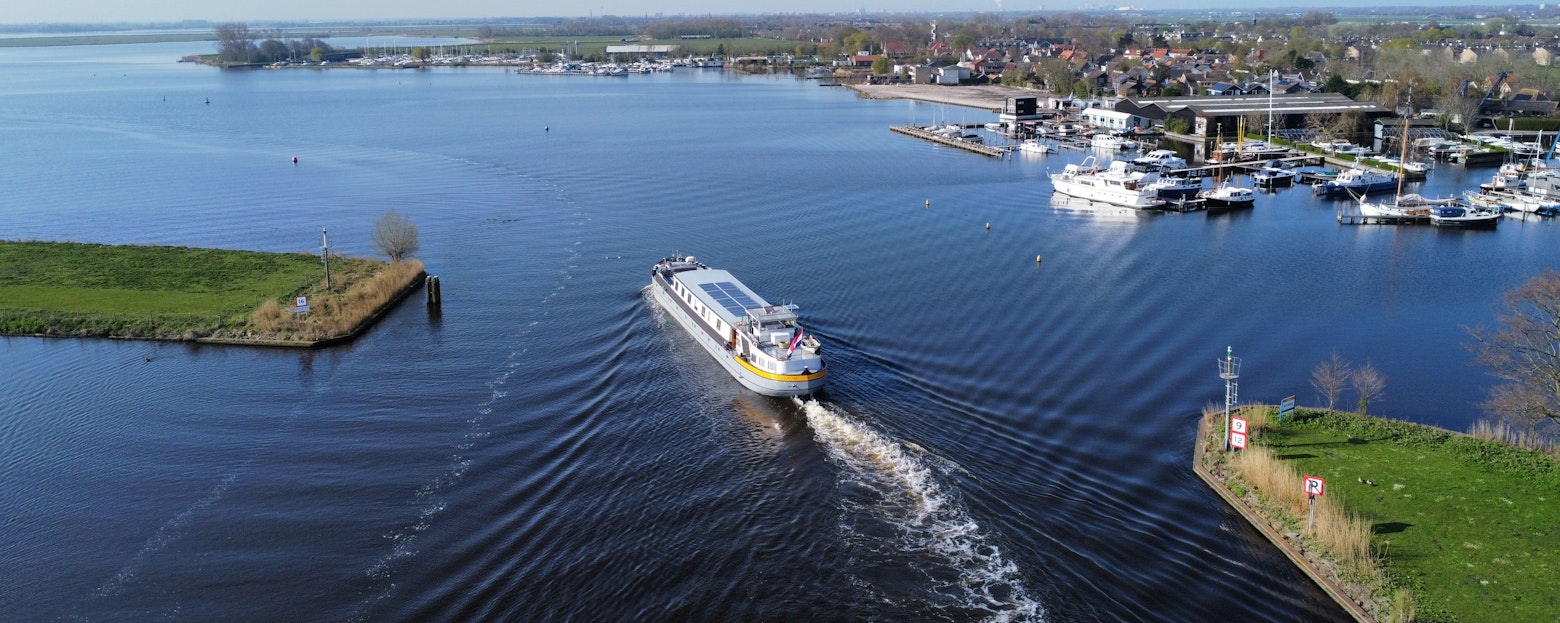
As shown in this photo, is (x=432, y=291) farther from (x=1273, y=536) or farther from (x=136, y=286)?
(x=1273, y=536)

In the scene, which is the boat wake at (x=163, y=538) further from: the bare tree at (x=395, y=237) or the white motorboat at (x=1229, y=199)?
the white motorboat at (x=1229, y=199)

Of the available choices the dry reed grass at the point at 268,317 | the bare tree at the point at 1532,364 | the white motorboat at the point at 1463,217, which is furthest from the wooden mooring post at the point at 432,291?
the white motorboat at the point at 1463,217

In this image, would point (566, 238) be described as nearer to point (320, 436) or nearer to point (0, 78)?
point (320, 436)

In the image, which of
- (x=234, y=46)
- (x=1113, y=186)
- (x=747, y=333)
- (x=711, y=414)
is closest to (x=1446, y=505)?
(x=711, y=414)

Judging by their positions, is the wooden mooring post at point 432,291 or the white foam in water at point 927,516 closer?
the white foam in water at point 927,516

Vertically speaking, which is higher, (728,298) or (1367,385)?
(728,298)

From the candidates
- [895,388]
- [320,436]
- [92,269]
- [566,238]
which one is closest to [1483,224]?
[895,388]

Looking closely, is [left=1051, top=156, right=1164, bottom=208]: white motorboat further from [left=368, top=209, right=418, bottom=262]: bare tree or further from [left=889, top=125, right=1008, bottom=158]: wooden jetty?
[left=368, top=209, right=418, bottom=262]: bare tree
